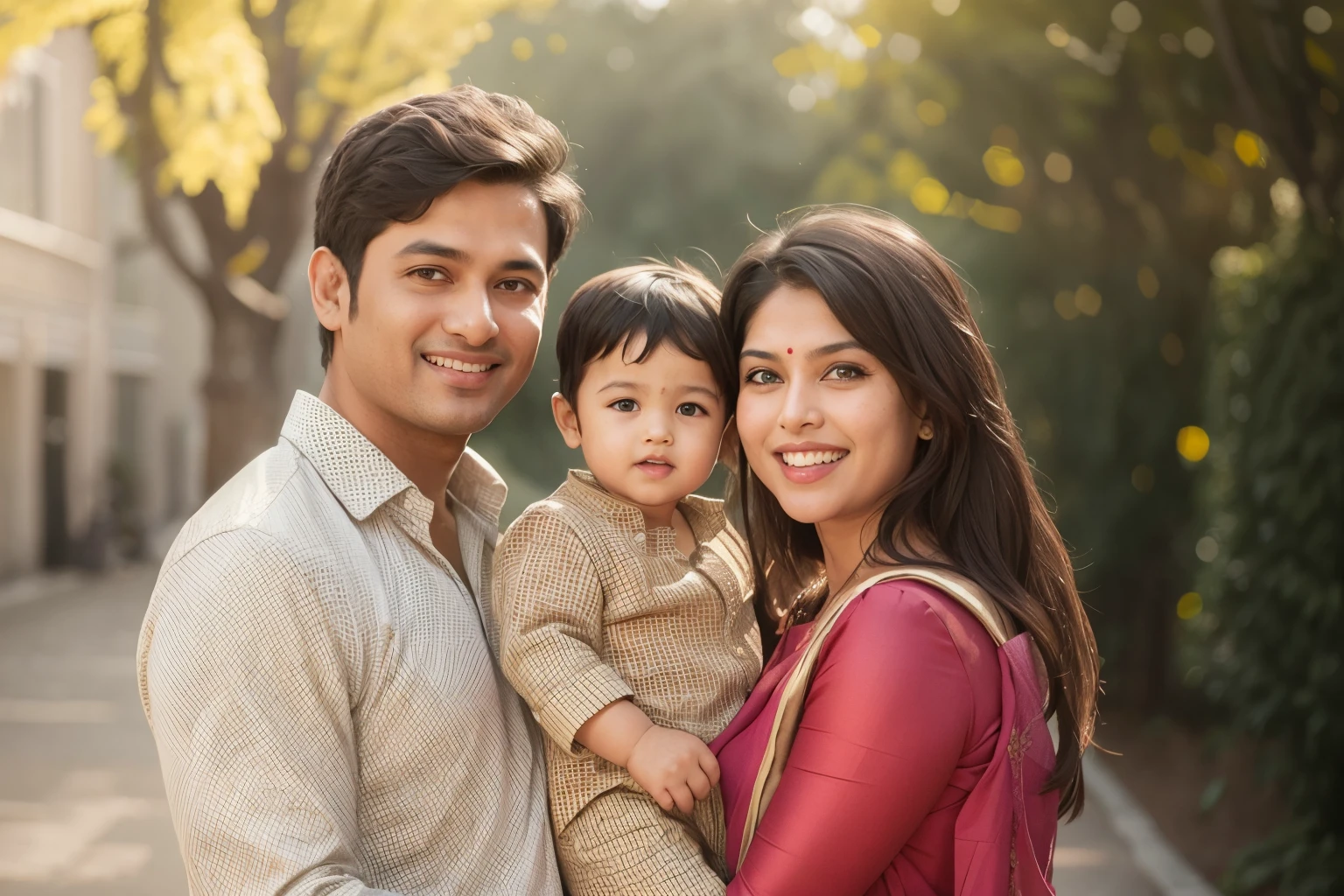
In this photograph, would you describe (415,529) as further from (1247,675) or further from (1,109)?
(1,109)

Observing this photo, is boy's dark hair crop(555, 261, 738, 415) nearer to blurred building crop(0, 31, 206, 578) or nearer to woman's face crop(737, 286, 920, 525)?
woman's face crop(737, 286, 920, 525)

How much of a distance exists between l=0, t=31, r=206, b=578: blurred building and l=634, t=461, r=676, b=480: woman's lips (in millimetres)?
13640

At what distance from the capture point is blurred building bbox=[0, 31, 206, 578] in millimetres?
16094

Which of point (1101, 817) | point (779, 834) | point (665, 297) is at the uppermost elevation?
point (665, 297)

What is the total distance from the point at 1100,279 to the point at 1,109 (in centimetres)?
1315

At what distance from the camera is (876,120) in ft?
28.4

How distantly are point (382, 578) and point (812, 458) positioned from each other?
854 millimetres

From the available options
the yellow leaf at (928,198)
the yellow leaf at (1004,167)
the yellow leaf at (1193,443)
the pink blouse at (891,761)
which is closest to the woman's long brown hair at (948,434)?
the pink blouse at (891,761)

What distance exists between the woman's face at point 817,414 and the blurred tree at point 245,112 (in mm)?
4158

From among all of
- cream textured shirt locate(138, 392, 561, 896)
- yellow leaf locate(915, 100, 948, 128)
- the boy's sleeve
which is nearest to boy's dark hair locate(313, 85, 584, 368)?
cream textured shirt locate(138, 392, 561, 896)

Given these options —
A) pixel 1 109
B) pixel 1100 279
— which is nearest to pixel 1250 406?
pixel 1100 279

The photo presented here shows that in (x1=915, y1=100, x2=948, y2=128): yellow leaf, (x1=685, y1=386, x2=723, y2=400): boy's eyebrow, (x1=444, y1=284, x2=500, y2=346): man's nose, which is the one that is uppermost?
(x1=915, y1=100, x2=948, y2=128): yellow leaf

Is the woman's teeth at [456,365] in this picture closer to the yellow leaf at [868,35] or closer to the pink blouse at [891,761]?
the pink blouse at [891,761]

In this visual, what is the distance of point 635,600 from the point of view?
2.59 m
